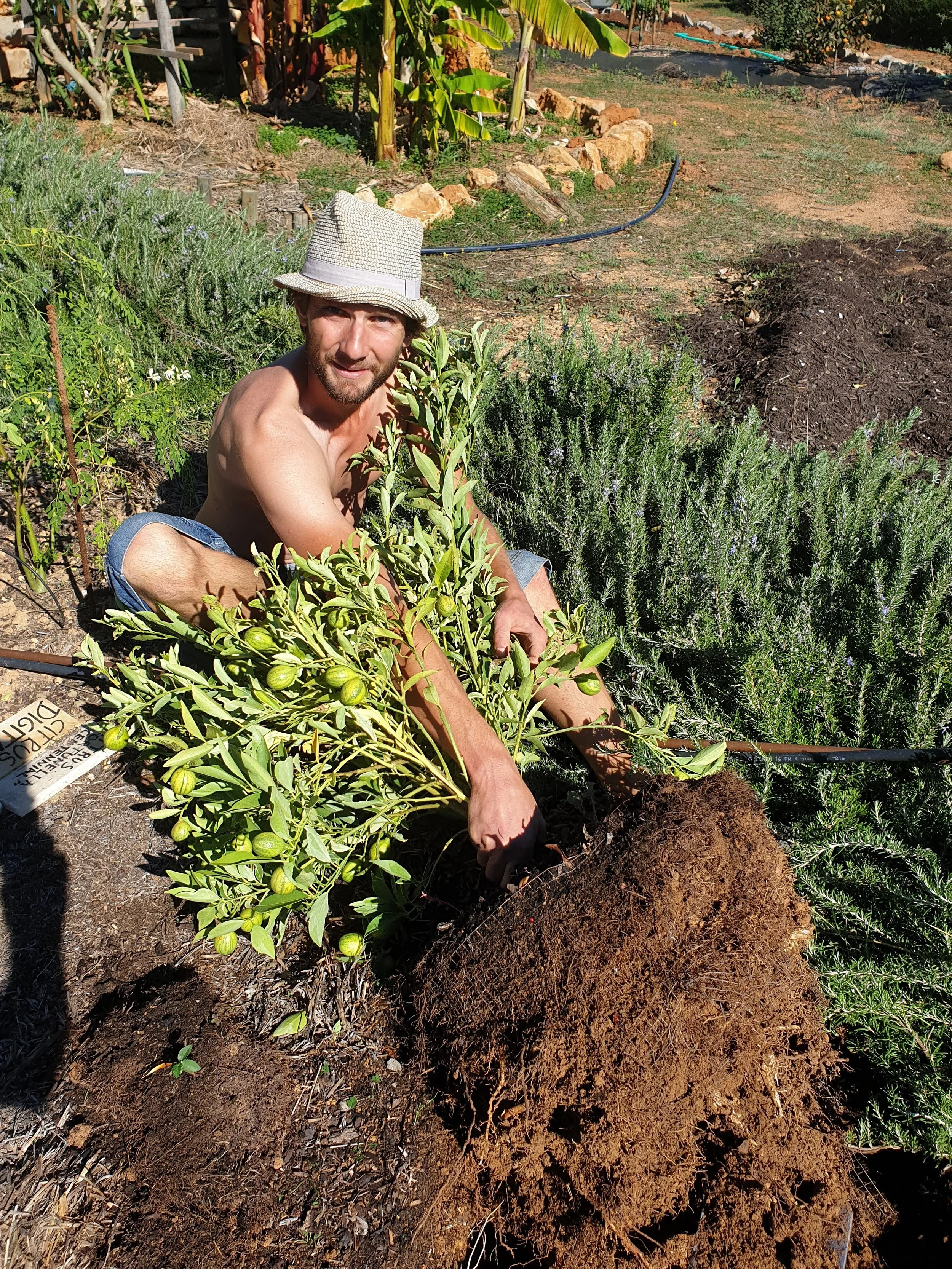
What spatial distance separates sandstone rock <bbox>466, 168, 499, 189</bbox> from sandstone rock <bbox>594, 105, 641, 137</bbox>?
2.54 meters

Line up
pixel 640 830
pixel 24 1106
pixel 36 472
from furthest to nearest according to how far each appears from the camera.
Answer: pixel 36 472 < pixel 24 1106 < pixel 640 830

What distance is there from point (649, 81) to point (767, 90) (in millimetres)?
1853

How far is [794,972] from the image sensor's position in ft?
5.22

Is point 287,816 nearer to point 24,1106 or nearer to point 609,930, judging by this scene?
point 609,930

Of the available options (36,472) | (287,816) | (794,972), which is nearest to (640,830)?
(794,972)

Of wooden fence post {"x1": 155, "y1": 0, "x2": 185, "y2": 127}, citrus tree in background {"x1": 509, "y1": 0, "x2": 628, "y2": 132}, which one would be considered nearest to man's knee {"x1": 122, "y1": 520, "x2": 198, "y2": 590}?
citrus tree in background {"x1": 509, "y1": 0, "x2": 628, "y2": 132}

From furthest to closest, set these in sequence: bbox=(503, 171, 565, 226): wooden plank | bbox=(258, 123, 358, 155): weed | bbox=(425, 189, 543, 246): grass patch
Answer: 1. bbox=(258, 123, 358, 155): weed
2. bbox=(503, 171, 565, 226): wooden plank
3. bbox=(425, 189, 543, 246): grass patch

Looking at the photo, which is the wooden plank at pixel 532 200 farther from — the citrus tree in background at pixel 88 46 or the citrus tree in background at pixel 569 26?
the citrus tree in background at pixel 88 46

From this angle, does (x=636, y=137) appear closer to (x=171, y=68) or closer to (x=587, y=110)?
(x=587, y=110)

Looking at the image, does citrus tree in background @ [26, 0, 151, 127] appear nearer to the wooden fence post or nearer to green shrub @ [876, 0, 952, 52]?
the wooden fence post

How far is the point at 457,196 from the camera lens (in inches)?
317

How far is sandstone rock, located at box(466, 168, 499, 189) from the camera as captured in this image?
27.5 feet

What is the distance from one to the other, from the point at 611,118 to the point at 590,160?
1861 mm

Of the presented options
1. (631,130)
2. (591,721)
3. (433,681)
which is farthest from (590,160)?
(433,681)
